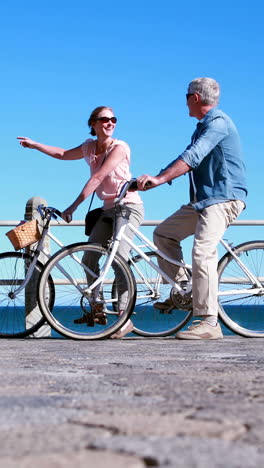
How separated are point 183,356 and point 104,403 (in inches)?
63.7

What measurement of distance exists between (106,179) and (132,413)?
11.5ft

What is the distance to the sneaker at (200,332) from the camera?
467 cm

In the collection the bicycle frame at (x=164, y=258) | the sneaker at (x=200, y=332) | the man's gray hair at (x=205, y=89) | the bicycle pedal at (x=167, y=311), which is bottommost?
the sneaker at (x=200, y=332)

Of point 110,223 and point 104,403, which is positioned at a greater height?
point 110,223

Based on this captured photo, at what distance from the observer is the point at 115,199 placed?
4953 mm

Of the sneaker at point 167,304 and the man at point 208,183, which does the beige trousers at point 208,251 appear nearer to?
the man at point 208,183

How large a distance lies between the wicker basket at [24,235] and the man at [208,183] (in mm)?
916

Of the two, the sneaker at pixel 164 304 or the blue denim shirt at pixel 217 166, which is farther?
the sneaker at pixel 164 304

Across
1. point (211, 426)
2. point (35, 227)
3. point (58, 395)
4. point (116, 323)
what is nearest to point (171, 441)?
point (211, 426)

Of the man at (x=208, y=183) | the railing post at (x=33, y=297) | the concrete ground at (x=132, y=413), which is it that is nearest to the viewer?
the concrete ground at (x=132, y=413)

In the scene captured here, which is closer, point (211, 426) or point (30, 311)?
point (211, 426)

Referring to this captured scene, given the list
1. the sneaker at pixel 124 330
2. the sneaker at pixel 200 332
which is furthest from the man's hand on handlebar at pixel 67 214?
the sneaker at pixel 200 332

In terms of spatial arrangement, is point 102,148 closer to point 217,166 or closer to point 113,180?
point 113,180

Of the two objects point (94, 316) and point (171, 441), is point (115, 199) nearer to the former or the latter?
point (94, 316)
